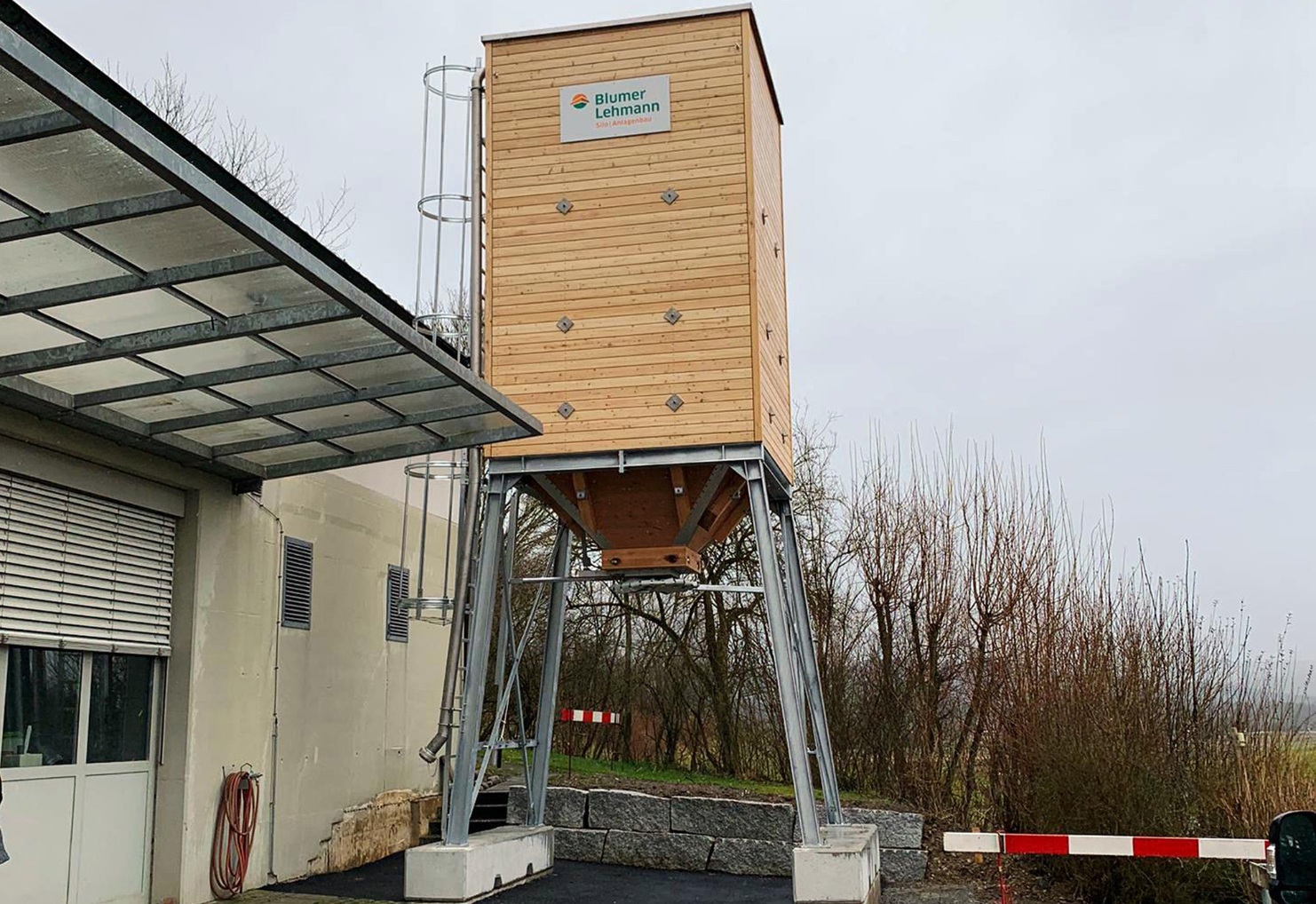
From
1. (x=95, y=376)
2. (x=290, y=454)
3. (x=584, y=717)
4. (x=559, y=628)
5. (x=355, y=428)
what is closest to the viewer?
(x=95, y=376)

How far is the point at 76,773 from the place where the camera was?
1021 centimetres

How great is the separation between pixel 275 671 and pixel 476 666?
1941 millimetres

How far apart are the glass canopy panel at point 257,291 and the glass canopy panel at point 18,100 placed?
224cm

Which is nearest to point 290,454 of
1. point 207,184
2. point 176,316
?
point 176,316

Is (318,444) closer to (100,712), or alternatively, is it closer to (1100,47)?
(100,712)

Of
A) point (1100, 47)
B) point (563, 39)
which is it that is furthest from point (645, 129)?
point (1100, 47)

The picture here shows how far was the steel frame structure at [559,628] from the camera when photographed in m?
12.7

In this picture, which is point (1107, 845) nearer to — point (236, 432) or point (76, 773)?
point (236, 432)

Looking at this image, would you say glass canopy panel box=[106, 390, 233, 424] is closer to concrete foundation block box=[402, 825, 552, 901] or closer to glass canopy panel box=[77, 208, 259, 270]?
glass canopy panel box=[77, 208, 259, 270]

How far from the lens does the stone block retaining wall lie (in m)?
15.2

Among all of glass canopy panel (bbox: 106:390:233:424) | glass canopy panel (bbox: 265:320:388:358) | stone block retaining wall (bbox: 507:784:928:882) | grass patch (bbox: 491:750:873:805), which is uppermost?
glass canopy panel (bbox: 265:320:388:358)

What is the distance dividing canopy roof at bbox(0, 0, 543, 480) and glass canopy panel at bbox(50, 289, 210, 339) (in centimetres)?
2

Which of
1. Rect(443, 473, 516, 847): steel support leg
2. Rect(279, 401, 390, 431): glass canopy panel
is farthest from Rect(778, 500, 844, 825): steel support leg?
Rect(279, 401, 390, 431): glass canopy panel

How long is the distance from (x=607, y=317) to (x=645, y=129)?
6.73 ft
